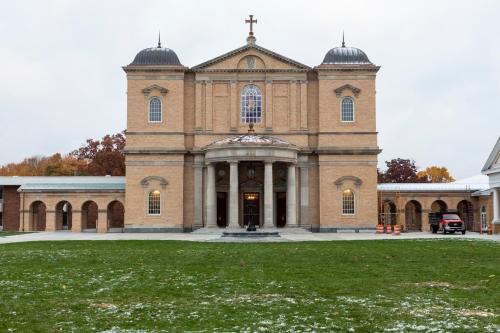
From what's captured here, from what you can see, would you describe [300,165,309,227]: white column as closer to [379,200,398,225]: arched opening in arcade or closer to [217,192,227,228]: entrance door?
[217,192,227,228]: entrance door

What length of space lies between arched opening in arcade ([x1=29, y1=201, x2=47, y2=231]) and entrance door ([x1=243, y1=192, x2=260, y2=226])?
60.0 feet

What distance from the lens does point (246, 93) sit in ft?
149

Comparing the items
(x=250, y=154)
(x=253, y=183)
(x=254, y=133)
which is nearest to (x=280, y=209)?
(x=253, y=183)

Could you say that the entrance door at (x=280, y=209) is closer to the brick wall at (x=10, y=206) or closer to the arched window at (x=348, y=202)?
the arched window at (x=348, y=202)

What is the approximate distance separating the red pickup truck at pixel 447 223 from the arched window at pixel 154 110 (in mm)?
22894

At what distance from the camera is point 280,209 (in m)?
45.9

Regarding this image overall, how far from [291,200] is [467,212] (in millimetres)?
18335

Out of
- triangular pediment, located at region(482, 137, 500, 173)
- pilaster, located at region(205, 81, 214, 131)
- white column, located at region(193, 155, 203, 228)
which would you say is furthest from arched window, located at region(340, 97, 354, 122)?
white column, located at region(193, 155, 203, 228)

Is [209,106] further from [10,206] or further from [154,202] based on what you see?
[10,206]

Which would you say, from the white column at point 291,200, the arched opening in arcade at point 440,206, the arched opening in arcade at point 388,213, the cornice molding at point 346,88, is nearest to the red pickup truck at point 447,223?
the arched opening in arcade at point 440,206

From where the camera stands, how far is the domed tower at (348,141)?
44.4 meters

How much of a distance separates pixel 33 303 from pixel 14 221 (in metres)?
44.4

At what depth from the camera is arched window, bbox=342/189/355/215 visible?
44.5m

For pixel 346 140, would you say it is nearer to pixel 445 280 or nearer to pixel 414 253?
pixel 414 253
